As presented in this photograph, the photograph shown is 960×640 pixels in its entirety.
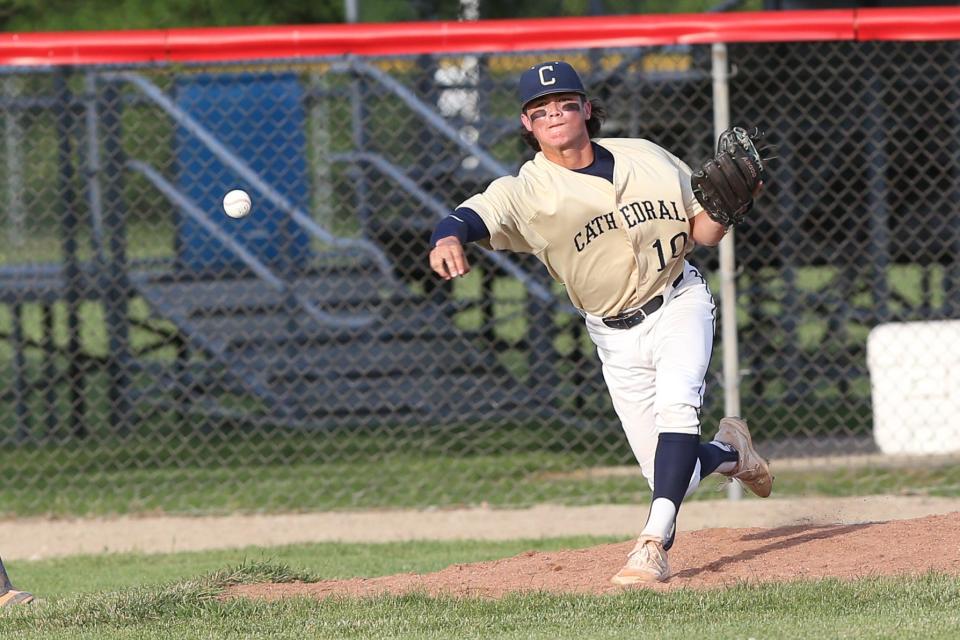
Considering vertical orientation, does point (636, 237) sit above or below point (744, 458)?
above

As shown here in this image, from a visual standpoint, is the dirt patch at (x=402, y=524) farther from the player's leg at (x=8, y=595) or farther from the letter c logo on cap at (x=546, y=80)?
the letter c logo on cap at (x=546, y=80)

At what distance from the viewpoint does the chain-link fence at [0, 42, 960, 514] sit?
9070mm

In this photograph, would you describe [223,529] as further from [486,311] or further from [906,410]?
[486,311]

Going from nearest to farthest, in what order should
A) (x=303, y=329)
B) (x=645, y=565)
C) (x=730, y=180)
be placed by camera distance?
1. (x=645, y=565)
2. (x=730, y=180)
3. (x=303, y=329)

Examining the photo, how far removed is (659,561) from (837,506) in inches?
102

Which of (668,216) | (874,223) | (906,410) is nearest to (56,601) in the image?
(668,216)

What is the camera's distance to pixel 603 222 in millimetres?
4926

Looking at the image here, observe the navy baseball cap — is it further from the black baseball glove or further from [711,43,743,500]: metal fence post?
[711,43,743,500]: metal fence post

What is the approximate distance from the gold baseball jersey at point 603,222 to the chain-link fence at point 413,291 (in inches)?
144

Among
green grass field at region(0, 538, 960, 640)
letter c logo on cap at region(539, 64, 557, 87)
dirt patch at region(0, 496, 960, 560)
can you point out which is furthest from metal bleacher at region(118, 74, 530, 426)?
green grass field at region(0, 538, 960, 640)

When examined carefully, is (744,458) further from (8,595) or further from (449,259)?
(8,595)

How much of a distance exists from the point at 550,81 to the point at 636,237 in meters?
0.61

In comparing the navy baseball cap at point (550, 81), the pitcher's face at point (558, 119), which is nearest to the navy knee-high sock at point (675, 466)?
the pitcher's face at point (558, 119)

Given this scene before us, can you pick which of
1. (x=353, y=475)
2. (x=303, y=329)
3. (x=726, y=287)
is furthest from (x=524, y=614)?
(x=303, y=329)
